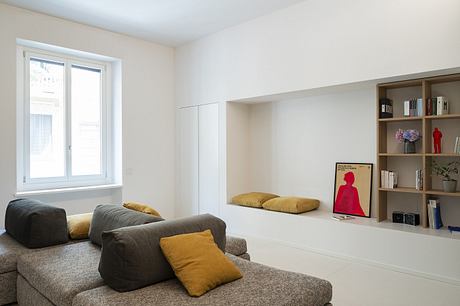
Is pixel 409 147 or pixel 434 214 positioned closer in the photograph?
pixel 434 214

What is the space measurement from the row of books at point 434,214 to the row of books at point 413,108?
0.94 m

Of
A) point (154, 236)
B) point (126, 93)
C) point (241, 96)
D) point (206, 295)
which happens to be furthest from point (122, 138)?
point (206, 295)

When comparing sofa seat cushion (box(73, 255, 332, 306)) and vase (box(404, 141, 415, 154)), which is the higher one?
vase (box(404, 141, 415, 154))

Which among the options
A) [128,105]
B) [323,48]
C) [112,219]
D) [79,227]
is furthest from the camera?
[128,105]

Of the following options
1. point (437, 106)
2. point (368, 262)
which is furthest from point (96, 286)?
point (437, 106)

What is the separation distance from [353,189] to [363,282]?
1.44 metres

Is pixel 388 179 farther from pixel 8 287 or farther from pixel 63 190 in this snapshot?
pixel 63 190

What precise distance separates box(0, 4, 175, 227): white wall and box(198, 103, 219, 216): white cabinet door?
71 centimetres

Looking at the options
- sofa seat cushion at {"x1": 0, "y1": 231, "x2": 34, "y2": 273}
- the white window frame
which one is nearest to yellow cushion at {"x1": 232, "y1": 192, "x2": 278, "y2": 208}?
the white window frame

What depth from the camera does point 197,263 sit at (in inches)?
79.0

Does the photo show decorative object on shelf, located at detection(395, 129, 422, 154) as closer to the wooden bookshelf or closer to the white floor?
the wooden bookshelf

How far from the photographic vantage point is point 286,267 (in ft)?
12.0

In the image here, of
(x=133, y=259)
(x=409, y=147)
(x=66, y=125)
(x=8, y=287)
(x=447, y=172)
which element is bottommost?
(x=8, y=287)

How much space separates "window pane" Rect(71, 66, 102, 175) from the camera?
5.20 meters
